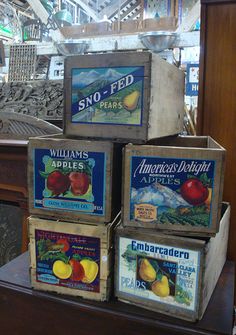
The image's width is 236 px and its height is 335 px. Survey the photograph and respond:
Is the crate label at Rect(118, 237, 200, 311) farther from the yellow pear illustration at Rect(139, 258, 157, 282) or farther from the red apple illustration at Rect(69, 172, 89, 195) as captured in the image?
the red apple illustration at Rect(69, 172, 89, 195)

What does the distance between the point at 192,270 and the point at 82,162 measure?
1.41ft

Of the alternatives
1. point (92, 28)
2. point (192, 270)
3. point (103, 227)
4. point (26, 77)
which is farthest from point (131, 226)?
point (92, 28)

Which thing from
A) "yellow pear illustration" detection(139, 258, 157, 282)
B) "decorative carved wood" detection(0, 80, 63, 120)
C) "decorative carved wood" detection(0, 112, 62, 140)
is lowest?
"yellow pear illustration" detection(139, 258, 157, 282)

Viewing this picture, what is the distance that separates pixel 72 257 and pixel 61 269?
0.19 feet

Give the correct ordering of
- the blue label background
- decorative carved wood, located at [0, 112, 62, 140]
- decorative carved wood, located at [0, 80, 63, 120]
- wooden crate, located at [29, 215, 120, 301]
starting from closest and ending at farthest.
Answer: the blue label background → wooden crate, located at [29, 215, 120, 301] → decorative carved wood, located at [0, 112, 62, 140] → decorative carved wood, located at [0, 80, 63, 120]

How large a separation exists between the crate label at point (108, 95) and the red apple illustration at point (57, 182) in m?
0.17

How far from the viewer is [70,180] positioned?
971 millimetres

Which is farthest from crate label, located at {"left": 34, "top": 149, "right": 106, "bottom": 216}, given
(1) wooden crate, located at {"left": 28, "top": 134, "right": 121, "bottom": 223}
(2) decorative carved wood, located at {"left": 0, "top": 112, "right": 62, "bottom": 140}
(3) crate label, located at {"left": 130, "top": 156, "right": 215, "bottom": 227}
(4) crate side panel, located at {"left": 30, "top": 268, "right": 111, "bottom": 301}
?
(2) decorative carved wood, located at {"left": 0, "top": 112, "right": 62, "bottom": 140}

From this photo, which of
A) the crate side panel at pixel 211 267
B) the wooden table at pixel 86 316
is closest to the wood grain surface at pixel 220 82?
the crate side panel at pixel 211 267

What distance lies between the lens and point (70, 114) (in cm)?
100

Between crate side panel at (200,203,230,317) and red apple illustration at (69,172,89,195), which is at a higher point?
red apple illustration at (69,172,89,195)

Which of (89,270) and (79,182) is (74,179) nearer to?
(79,182)

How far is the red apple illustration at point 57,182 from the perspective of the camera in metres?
0.98

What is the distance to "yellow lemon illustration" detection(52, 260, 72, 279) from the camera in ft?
3.30
